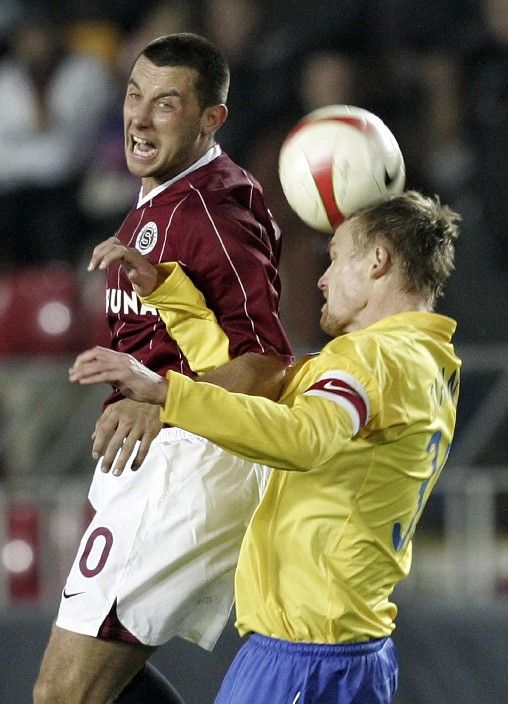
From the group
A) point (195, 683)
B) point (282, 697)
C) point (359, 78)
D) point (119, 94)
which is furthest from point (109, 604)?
point (119, 94)

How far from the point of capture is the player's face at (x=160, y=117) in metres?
3.24

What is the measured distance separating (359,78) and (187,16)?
1152mm

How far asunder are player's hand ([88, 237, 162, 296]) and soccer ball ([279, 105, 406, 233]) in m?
0.39

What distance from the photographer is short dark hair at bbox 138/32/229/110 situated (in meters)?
3.25

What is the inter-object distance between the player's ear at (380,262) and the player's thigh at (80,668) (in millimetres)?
995

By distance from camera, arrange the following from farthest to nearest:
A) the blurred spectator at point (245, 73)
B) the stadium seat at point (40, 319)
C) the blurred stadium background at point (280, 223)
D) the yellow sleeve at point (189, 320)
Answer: the blurred spectator at point (245, 73), the stadium seat at point (40, 319), the blurred stadium background at point (280, 223), the yellow sleeve at point (189, 320)

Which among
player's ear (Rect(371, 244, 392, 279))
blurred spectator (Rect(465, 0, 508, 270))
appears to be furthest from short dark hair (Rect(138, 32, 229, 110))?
blurred spectator (Rect(465, 0, 508, 270))

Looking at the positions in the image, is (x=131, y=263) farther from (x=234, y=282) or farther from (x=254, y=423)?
(x=254, y=423)

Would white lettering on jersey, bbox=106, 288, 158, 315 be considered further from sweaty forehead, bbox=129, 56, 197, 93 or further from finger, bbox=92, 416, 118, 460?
finger, bbox=92, 416, 118, 460

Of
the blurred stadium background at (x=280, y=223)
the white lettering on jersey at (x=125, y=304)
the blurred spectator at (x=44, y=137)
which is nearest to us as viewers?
the white lettering on jersey at (x=125, y=304)

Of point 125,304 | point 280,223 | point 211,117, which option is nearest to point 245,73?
point 280,223

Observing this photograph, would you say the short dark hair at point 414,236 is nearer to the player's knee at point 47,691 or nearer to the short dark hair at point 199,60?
the short dark hair at point 199,60

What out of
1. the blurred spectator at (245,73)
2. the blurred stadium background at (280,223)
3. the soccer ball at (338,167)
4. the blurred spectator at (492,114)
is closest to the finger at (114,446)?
the soccer ball at (338,167)

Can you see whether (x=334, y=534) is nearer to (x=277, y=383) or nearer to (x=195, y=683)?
(x=277, y=383)
